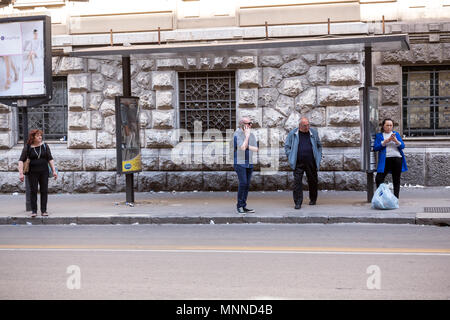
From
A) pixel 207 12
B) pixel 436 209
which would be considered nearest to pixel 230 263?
pixel 436 209

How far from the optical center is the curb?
1137cm

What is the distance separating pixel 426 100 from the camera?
1597 centimetres

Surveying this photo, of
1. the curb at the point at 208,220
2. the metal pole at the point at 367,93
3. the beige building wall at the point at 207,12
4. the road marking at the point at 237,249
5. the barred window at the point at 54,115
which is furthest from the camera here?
the barred window at the point at 54,115

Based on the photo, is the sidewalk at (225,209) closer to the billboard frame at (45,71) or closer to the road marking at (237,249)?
the billboard frame at (45,71)

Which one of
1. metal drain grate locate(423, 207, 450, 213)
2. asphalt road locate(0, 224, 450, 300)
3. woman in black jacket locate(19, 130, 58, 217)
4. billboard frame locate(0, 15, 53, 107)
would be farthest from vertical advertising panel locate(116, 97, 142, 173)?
metal drain grate locate(423, 207, 450, 213)

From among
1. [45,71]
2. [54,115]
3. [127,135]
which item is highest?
[45,71]

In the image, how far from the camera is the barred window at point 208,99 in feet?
54.2

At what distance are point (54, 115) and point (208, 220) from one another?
7382 millimetres

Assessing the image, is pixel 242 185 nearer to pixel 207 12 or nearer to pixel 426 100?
pixel 207 12

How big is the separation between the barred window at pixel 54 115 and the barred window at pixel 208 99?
10.5ft

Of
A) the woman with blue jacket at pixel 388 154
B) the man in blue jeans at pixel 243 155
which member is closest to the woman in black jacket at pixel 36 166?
the man in blue jeans at pixel 243 155

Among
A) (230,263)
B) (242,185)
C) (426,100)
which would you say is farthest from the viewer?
(426,100)
